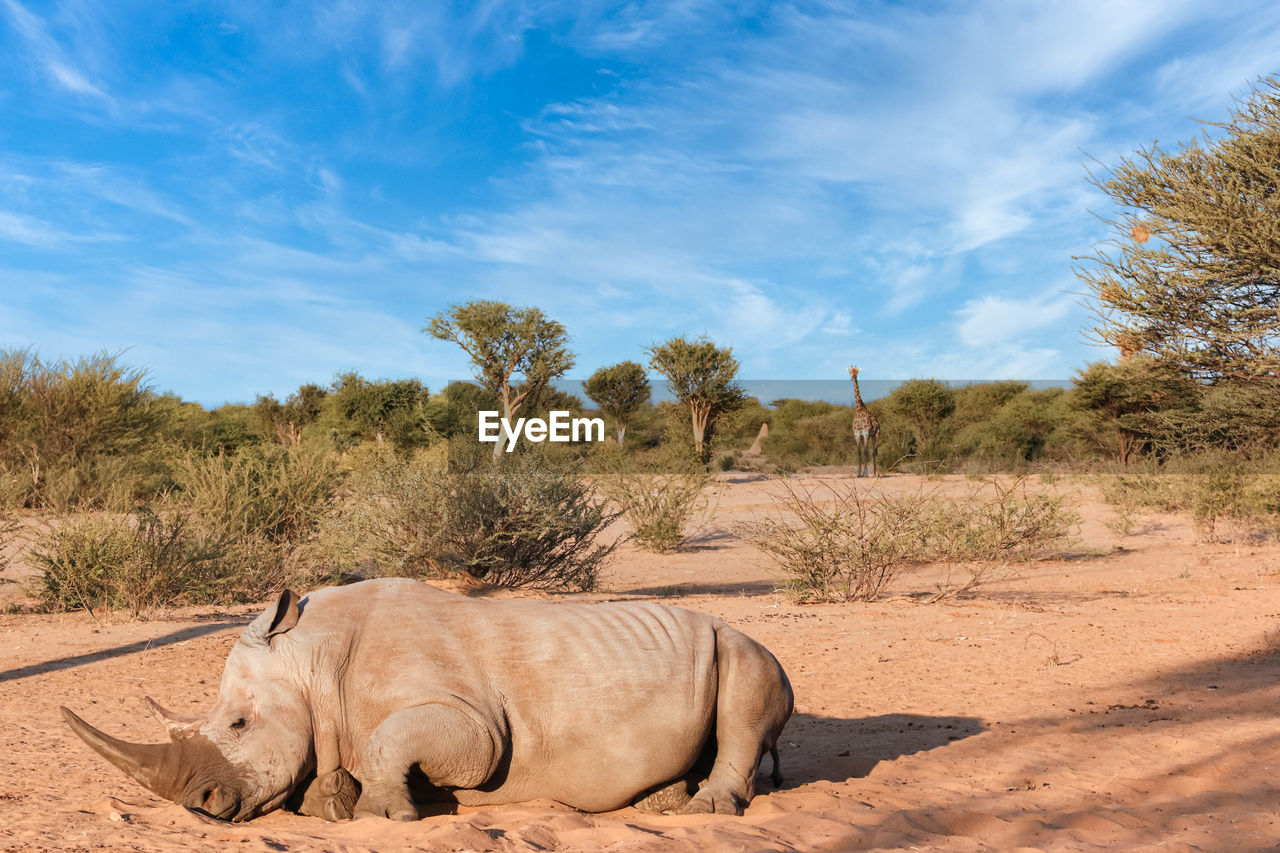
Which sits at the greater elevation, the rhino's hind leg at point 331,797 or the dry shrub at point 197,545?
the dry shrub at point 197,545

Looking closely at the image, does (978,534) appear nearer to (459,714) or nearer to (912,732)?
(912,732)

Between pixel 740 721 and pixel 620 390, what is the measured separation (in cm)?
4622

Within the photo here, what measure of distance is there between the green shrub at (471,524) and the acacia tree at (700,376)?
86.2 feet

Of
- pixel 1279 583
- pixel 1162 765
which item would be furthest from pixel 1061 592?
pixel 1162 765

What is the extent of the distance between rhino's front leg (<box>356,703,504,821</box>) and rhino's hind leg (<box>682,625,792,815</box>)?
0.95 metres

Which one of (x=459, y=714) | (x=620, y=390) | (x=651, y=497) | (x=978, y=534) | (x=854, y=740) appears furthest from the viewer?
(x=620, y=390)

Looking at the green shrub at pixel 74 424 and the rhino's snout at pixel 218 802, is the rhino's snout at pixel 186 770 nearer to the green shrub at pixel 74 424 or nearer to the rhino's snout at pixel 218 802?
the rhino's snout at pixel 218 802

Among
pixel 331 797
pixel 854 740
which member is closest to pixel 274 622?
pixel 331 797

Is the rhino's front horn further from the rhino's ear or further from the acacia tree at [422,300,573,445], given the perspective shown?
the acacia tree at [422,300,573,445]

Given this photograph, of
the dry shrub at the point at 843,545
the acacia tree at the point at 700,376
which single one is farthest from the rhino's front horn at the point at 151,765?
the acacia tree at the point at 700,376

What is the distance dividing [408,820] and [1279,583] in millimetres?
12084

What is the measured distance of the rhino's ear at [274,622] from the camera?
11.9 ft

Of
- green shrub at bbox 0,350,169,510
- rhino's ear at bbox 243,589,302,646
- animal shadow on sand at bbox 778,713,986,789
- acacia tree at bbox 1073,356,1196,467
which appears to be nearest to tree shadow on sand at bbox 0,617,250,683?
rhino's ear at bbox 243,589,302,646

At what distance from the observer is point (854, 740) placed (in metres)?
5.43
